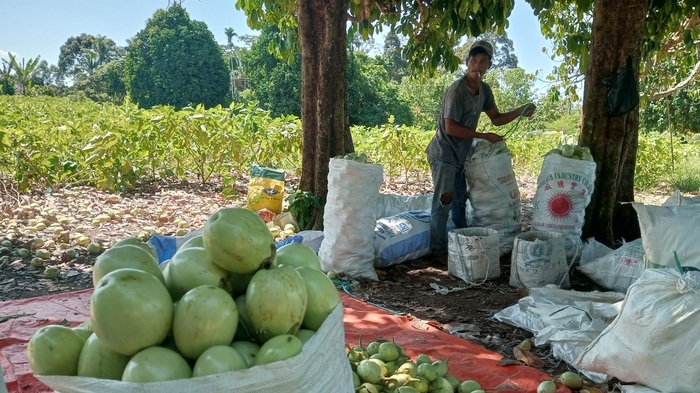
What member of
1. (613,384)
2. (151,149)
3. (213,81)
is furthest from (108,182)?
(213,81)

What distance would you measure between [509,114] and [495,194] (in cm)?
76

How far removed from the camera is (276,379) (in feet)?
4.14

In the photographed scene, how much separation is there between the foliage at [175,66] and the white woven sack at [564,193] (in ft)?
83.2

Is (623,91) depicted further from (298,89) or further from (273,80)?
(273,80)

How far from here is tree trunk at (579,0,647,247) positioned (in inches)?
180

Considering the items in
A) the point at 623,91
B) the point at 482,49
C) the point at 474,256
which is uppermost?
the point at 482,49

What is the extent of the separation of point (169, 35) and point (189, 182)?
2279 cm

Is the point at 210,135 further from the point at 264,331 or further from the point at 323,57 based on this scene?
the point at 264,331

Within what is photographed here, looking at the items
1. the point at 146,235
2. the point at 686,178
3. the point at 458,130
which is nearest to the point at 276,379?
the point at 458,130

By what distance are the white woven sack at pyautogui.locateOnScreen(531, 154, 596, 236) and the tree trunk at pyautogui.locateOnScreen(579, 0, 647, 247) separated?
0.35 m

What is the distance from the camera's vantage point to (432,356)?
3.00m

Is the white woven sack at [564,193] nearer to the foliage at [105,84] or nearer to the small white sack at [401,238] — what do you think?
the small white sack at [401,238]

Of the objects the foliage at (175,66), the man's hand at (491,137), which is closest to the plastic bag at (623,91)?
the man's hand at (491,137)

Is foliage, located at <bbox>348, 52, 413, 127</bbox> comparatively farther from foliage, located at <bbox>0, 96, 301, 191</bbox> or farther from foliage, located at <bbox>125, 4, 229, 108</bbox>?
foliage, located at <bbox>0, 96, 301, 191</bbox>
